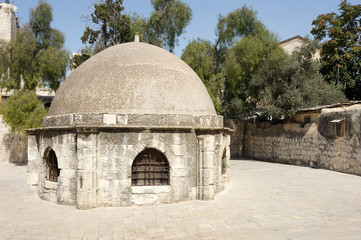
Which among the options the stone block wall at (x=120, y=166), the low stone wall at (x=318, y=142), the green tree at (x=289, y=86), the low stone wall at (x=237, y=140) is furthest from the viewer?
the low stone wall at (x=237, y=140)

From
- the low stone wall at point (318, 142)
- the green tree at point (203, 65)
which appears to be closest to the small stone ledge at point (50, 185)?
the low stone wall at point (318, 142)

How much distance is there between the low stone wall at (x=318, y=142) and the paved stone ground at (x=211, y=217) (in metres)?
3.66

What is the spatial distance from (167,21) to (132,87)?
657 inches

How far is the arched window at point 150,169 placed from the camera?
7680 mm

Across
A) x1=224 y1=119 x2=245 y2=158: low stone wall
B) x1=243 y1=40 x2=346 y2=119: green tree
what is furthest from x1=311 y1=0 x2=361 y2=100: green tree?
x1=224 y1=119 x2=245 y2=158: low stone wall

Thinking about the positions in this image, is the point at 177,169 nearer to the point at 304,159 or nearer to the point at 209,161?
the point at 209,161

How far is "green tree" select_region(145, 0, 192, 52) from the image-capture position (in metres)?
23.0

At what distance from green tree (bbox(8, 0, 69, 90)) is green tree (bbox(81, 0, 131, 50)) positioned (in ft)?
13.7

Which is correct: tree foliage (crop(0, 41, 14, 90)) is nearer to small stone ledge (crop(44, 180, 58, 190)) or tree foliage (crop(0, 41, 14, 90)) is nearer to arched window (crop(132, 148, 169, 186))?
small stone ledge (crop(44, 180, 58, 190))

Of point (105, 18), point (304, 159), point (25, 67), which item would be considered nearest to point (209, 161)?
point (304, 159)

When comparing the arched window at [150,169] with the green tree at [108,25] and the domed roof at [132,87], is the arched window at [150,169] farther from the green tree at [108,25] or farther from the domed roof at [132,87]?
the green tree at [108,25]

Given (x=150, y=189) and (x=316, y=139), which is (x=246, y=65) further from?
(x=150, y=189)

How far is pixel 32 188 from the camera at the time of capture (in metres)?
9.12

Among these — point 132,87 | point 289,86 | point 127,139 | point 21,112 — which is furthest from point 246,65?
point 21,112
